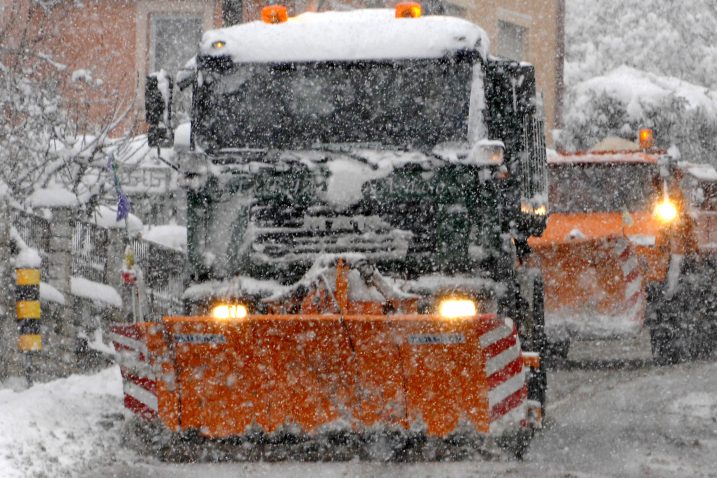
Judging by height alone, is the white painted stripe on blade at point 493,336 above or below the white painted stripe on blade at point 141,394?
above

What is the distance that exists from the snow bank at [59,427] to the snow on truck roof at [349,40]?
2518 millimetres

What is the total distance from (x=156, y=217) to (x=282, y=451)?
12391 millimetres

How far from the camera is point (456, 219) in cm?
876

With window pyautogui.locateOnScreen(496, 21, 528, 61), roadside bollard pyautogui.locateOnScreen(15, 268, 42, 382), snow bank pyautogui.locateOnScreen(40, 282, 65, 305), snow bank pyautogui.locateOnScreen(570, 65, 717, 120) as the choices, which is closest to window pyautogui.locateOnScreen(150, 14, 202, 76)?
window pyautogui.locateOnScreen(496, 21, 528, 61)

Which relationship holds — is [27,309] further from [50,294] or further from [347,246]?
[347,246]

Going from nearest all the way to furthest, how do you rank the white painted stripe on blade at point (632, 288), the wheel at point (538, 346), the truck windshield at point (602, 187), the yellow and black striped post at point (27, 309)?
the wheel at point (538, 346)
the yellow and black striped post at point (27, 309)
the white painted stripe on blade at point (632, 288)
the truck windshield at point (602, 187)

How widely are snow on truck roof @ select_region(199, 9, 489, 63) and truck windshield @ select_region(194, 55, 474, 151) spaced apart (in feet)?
0.21

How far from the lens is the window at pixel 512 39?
2772 centimetres

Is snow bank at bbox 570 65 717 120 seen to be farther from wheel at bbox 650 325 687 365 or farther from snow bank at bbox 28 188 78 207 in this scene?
snow bank at bbox 28 188 78 207

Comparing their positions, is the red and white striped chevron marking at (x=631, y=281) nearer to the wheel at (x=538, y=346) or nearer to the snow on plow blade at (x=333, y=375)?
the wheel at (x=538, y=346)

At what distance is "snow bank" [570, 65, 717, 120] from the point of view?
34906mm

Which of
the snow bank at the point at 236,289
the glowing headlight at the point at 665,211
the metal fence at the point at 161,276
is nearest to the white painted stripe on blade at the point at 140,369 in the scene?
the snow bank at the point at 236,289

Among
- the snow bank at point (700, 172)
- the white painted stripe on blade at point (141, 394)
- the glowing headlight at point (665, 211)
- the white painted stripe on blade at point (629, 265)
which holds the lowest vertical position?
the white painted stripe on blade at point (141, 394)

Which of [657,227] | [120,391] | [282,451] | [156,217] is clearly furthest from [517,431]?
[156,217]
